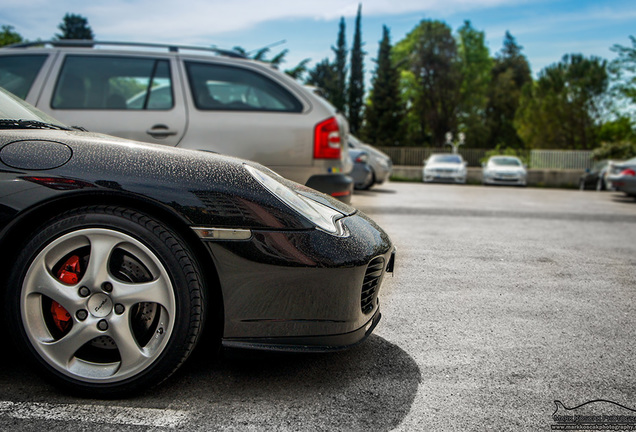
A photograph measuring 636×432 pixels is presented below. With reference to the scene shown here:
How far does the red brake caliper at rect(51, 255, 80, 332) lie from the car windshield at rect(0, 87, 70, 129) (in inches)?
27.6

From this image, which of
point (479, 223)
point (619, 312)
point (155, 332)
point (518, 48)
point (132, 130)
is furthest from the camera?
point (518, 48)

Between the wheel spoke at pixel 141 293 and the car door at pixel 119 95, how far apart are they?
2.85 metres

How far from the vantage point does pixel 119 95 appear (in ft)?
16.5

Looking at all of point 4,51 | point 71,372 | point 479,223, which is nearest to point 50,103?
point 4,51

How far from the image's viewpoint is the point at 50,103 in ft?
16.1

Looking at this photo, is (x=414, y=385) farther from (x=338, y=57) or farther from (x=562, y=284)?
(x=338, y=57)

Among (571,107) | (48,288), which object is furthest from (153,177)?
(571,107)

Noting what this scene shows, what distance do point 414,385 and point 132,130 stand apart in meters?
3.44

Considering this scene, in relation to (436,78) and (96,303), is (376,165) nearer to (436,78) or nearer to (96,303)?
(96,303)

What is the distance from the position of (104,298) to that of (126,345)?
195 mm

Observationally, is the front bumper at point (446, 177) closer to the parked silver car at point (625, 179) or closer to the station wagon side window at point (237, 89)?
the parked silver car at point (625, 179)

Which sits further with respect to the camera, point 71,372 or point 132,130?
point 132,130

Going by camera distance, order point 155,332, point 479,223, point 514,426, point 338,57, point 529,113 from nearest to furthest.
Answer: point 514,426 → point 155,332 → point 479,223 → point 529,113 → point 338,57

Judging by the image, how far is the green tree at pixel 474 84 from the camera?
59.7 m
